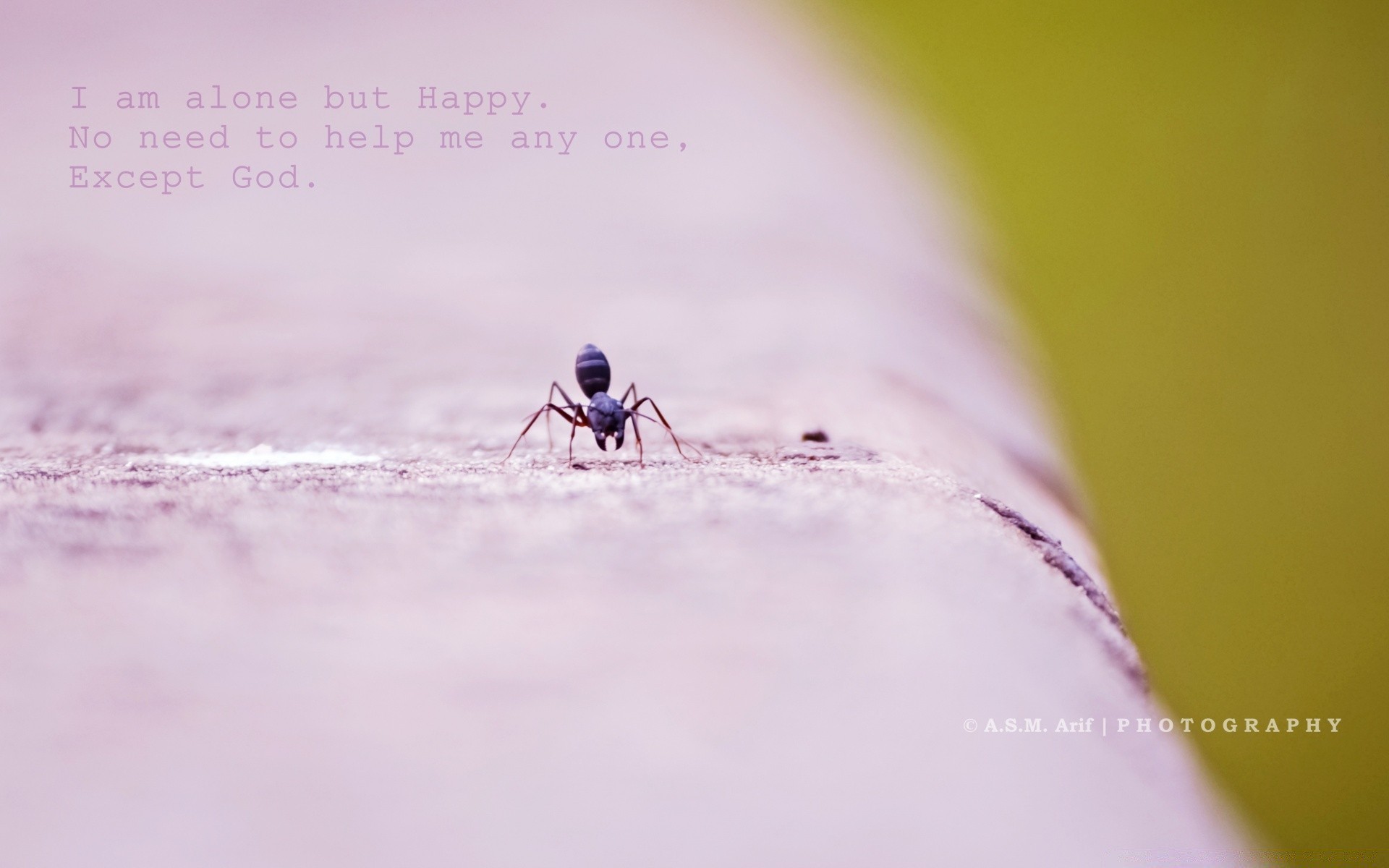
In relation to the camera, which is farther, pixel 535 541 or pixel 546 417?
pixel 546 417

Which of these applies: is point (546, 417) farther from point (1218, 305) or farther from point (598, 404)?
point (1218, 305)

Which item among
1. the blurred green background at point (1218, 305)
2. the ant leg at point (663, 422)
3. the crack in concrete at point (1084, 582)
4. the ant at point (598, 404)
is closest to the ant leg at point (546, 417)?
the ant at point (598, 404)

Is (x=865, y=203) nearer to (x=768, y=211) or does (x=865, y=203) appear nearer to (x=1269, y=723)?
(x=768, y=211)

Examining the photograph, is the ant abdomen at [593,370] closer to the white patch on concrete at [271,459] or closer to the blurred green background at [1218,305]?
the white patch on concrete at [271,459]

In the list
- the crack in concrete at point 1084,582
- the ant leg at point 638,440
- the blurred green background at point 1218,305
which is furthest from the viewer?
the blurred green background at point 1218,305

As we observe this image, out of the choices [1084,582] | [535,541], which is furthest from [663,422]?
[1084,582]
